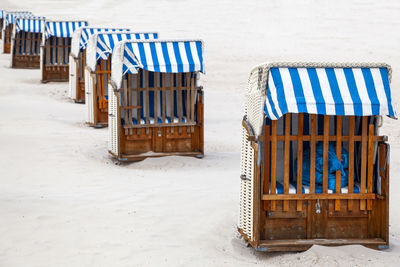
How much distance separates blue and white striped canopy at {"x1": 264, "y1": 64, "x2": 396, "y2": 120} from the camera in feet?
23.5

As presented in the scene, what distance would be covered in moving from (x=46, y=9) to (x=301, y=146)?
5192cm

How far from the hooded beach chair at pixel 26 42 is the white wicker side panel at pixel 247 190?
908 inches

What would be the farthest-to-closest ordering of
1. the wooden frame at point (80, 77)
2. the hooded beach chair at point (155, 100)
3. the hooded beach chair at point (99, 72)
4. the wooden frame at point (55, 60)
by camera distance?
the wooden frame at point (55, 60) → the wooden frame at point (80, 77) → the hooded beach chair at point (99, 72) → the hooded beach chair at point (155, 100)

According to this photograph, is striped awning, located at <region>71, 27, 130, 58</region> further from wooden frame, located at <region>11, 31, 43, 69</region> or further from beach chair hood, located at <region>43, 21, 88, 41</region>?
wooden frame, located at <region>11, 31, 43, 69</region>

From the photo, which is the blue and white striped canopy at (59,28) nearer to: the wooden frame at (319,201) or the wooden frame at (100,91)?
the wooden frame at (100,91)

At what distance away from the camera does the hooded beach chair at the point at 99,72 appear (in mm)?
16125

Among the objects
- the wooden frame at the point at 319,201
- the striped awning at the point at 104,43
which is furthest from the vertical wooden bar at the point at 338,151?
the striped awning at the point at 104,43

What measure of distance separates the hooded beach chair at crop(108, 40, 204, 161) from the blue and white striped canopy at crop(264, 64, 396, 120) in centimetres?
518

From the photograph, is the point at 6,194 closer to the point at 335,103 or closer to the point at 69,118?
the point at 335,103

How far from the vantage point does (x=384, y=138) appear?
7535mm

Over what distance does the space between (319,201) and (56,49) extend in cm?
1951

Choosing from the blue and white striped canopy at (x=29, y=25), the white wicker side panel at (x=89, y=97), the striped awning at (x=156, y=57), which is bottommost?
the white wicker side panel at (x=89, y=97)

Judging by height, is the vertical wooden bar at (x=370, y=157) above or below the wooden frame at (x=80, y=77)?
below

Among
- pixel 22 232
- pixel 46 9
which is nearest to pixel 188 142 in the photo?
pixel 22 232
